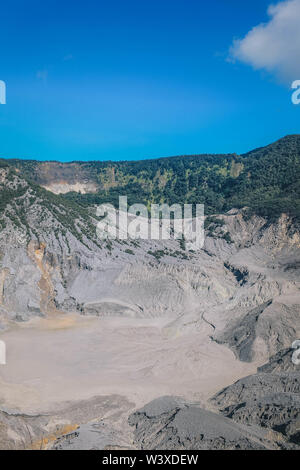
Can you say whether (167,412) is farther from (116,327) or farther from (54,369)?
(116,327)

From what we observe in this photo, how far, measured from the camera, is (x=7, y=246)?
38.1 metres

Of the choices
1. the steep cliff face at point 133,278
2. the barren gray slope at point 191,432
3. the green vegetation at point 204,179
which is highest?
the green vegetation at point 204,179

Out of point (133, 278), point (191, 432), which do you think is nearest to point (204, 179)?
point (133, 278)

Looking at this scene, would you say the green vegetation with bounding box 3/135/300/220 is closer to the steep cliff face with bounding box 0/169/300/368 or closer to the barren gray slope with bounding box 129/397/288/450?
the steep cliff face with bounding box 0/169/300/368

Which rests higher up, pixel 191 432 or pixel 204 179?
pixel 204 179

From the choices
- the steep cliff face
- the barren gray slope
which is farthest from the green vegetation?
the barren gray slope

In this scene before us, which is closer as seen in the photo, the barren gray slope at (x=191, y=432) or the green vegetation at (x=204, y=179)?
the barren gray slope at (x=191, y=432)

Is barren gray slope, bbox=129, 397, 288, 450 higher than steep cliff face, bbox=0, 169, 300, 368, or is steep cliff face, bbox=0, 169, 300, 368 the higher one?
steep cliff face, bbox=0, 169, 300, 368

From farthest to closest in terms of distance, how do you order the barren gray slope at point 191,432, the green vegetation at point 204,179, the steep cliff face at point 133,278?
1. the green vegetation at point 204,179
2. the steep cliff face at point 133,278
3. the barren gray slope at point 191,432

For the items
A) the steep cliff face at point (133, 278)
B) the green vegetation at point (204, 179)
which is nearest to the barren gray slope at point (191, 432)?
the steep cliff face at point (133, 278)

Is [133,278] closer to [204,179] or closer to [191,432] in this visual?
[191,432]

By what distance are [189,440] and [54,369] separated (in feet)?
38.4

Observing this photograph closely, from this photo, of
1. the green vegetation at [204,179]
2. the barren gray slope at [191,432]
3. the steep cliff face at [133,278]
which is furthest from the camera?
the green vegetation at [204,179]

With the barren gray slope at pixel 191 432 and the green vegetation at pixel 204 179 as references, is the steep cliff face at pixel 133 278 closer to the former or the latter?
the green vegetation at pixel 204 179
